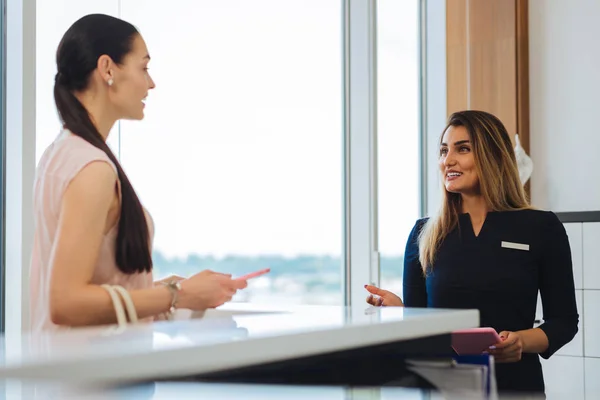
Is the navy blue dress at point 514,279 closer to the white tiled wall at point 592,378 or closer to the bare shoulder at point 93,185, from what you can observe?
the bare shoulder at point 93,185

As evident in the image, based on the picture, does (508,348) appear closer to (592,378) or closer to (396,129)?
(592,378)

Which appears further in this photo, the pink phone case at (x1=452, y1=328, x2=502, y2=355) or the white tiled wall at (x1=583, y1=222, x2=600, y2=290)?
the white tiled wall at (x1=583, y1=222, x2=600, y2=290)

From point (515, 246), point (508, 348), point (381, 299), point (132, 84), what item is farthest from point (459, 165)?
point (132, 84)

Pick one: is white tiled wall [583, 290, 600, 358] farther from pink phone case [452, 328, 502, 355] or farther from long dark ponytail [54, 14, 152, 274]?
long dark ponytail [54, 14, 152, 274]

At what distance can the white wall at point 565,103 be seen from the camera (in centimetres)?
393

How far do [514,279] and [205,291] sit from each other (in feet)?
3.74

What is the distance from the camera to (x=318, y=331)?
1.22m

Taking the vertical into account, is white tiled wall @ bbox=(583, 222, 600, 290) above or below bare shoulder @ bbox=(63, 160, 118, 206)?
below

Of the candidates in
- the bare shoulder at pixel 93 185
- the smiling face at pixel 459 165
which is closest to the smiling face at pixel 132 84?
the bare shoulder at pixel 93 185

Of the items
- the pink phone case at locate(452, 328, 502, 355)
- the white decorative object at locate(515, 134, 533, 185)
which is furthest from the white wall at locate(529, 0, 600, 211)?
the pink phone case at locate(452, 328, 502, 355)

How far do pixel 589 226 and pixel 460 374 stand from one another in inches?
93.3

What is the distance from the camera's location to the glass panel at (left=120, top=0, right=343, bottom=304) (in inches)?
108

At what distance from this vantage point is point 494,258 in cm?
246

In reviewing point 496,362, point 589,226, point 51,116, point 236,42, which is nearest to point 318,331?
point 496,362
